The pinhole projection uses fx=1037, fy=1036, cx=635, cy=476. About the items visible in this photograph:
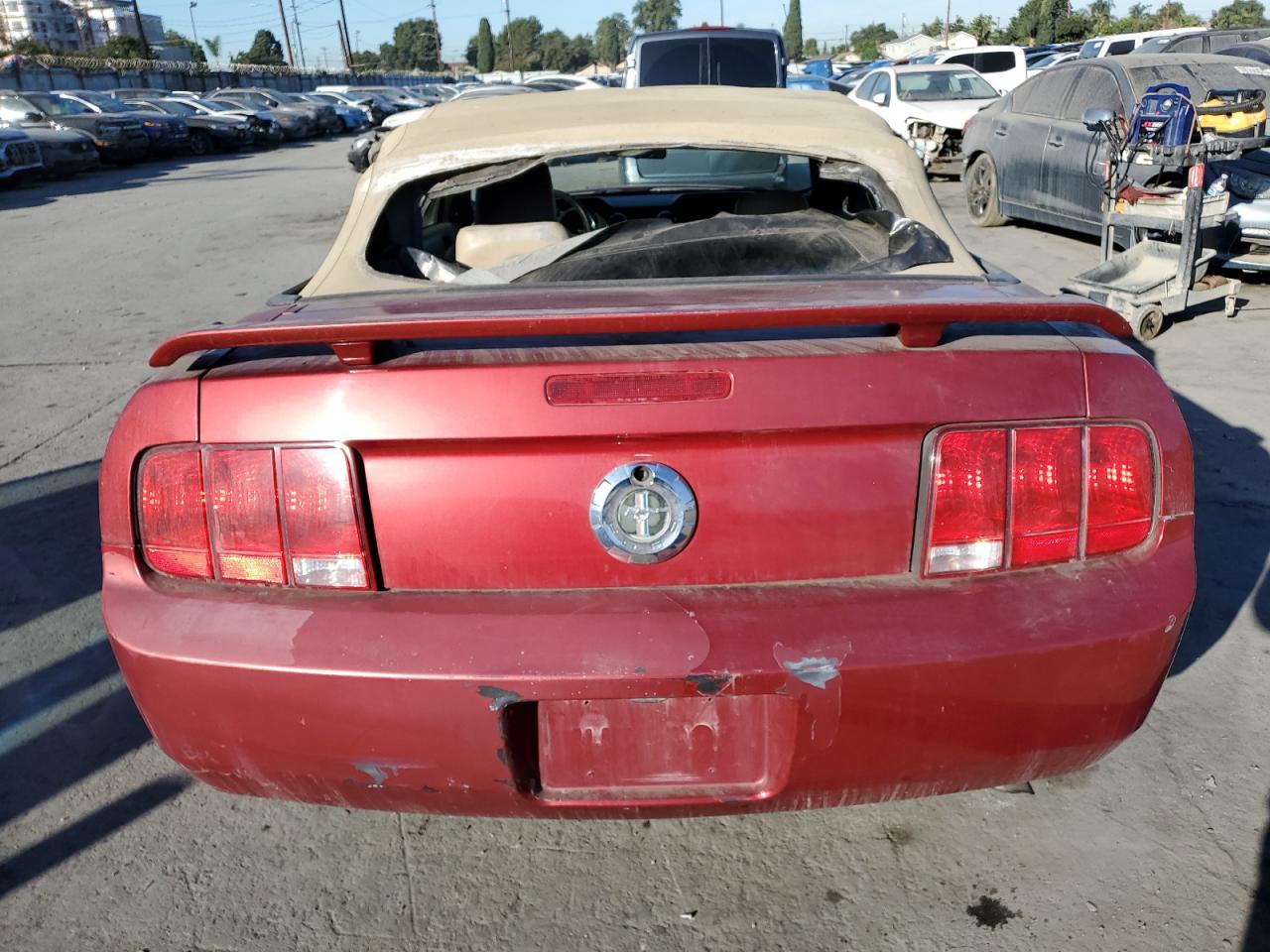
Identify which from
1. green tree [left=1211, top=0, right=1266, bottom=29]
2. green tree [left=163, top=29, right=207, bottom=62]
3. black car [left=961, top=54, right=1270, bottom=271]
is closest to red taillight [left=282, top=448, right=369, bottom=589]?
black car [left=961, top=54, right=1270, bottom=271]

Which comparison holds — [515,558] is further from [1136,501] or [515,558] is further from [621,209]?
[621,209]

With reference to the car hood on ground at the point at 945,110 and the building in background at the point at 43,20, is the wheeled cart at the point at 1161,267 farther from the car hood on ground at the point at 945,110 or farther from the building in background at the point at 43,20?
the building in background at the point at 43,20

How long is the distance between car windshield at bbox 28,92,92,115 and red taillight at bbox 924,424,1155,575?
2672 centimetres

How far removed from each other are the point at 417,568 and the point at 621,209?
9.10ft

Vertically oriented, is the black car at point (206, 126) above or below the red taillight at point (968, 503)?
below

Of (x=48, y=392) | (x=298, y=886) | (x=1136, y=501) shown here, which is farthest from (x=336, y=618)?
(x=48, y=392)

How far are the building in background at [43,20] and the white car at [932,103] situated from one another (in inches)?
4409

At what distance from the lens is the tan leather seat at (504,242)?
296 cm

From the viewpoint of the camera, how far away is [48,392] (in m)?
6.08

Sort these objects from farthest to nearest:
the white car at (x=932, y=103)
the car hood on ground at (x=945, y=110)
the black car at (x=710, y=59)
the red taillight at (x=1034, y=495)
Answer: the white car at (x=932, y=103)
the car hood on ground at (x=945, y=110)
the black car at (x=710, y=59)
the red taillight at (x=1034, y=495)

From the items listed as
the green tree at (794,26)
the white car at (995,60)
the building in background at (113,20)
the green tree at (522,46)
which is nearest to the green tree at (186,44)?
the building in background at (113,20)

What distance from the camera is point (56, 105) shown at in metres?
24.1

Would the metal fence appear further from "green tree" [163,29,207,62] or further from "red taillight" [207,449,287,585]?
"red taillight" [207,449,287,585]

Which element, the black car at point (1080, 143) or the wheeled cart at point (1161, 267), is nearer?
the wheeled cart at point (1161, 267)
